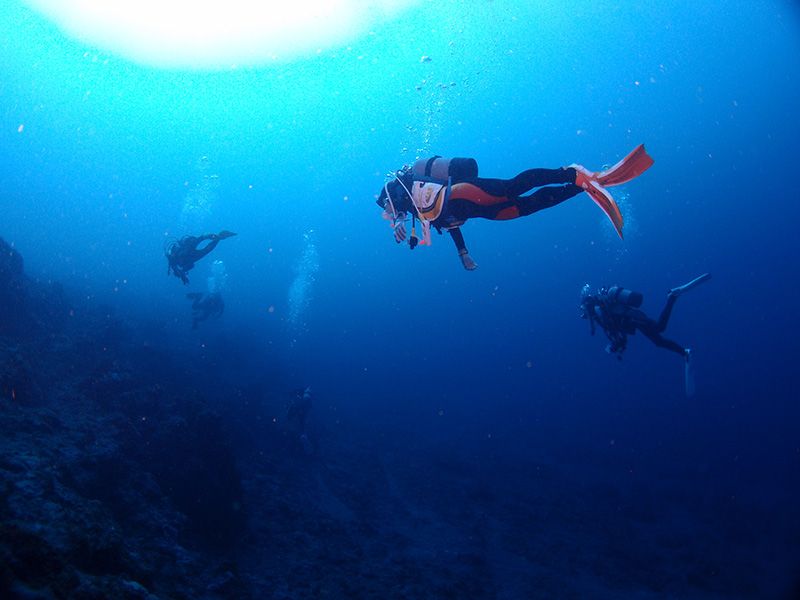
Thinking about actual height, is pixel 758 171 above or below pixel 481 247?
above

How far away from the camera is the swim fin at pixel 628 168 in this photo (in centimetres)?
390

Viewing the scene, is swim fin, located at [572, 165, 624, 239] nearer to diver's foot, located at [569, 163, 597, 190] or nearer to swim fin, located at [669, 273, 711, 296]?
diver's foot, located at [569, 163, 597, 190]

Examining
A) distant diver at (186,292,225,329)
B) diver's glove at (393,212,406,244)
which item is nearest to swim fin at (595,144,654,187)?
diver's glove at (393,212,406,244)

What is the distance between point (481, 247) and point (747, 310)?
50.6m

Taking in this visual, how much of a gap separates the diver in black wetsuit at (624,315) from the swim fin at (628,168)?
5782 millimetres

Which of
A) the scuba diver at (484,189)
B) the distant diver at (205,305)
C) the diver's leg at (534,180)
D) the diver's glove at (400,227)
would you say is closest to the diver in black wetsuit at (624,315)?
the scuba diver at (484,189)

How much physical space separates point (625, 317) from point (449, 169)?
6.87 m

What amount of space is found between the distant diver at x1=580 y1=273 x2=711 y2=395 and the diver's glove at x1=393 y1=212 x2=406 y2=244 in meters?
6.24

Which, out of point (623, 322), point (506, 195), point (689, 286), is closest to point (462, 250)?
point (506, 195)

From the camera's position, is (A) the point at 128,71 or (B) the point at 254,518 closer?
(B) the point at 254,518

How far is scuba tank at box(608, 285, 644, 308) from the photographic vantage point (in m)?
8.84

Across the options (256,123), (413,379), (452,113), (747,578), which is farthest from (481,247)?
(747,578)

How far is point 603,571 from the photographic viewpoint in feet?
28.9

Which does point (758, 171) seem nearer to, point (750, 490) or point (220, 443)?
point (750, 490)
